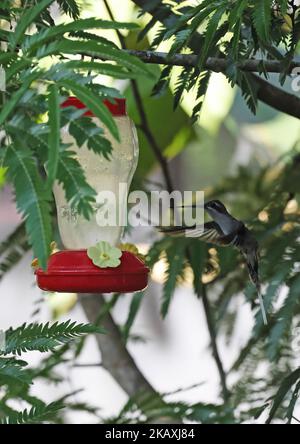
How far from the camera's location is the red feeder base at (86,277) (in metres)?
1.70

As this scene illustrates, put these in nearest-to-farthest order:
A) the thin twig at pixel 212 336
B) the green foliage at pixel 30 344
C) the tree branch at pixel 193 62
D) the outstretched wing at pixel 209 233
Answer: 1. the green foliage at pixel 30 344
2. the tree branch at pixel 193 62
3. the outstretched wing at pixel 209 233
4. the thin twig at pixel 212 336

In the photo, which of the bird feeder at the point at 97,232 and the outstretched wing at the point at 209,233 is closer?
the bird feeder at the point at 97,232

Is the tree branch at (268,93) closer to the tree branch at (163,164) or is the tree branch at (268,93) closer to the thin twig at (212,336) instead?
the tree branch at (163,164)

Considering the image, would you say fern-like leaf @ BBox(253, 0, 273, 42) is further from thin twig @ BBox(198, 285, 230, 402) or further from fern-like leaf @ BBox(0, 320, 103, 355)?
thin twig @ BBox(198, 285, 230, 402)

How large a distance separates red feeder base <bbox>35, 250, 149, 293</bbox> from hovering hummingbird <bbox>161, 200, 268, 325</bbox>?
1.03ft

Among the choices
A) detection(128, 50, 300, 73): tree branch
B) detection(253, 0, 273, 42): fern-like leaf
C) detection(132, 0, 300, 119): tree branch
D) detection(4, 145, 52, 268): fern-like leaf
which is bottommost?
detection(132, 0, 300, 119): tree branch

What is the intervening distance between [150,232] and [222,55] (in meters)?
1.25

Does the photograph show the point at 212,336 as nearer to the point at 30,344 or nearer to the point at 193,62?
the point at 193,62

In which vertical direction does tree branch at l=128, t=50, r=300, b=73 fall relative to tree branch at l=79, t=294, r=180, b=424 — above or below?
above

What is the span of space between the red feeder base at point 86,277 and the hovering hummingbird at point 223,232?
31cm

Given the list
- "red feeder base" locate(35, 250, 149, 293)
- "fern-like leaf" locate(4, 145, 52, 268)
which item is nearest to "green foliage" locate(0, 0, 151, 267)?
"fern-like leaf" locate(4, 145, 52, 268)

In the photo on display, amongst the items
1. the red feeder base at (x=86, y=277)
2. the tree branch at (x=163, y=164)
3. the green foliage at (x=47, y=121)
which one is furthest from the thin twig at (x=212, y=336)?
the green foliage at (x=47, y=121)

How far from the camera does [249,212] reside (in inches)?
126

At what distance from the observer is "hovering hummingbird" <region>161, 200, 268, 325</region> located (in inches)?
82.1
